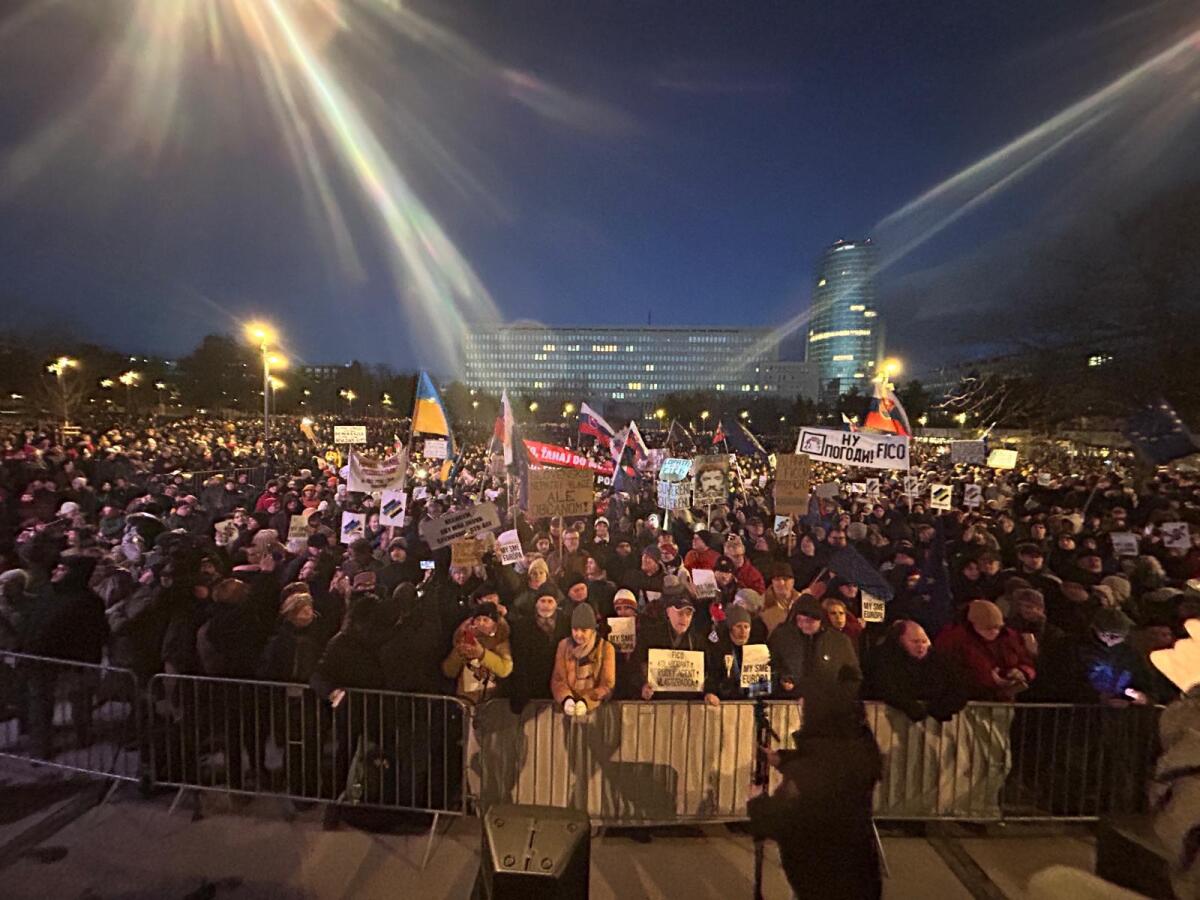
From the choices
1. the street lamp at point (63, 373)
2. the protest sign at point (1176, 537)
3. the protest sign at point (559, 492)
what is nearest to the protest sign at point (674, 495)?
the protest sign at point (559, 492)

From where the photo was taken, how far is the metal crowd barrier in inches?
176

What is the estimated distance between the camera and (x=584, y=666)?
4566mm

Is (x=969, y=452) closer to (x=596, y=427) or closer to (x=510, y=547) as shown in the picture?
(x=596, y=427)

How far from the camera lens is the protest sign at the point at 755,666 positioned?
4656 millimetres

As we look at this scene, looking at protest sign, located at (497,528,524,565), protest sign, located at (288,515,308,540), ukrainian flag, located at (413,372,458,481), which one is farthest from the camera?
ukrainian flag, located at (413,372,458,481)

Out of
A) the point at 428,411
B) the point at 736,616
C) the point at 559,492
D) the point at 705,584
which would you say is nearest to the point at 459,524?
the point at 559,492

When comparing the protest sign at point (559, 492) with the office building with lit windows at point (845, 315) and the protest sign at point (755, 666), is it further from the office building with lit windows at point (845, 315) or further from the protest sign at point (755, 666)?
the office building with lit windows at point (845, 315)

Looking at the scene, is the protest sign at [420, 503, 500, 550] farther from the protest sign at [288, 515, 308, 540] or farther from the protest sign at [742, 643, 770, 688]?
the protest sign at [742, 643, 770, 688]

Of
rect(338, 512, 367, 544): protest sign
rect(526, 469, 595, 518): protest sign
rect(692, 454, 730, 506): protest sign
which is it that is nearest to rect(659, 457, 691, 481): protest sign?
rect(692, 454, 730, 506): protest sign

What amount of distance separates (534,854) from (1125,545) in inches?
392

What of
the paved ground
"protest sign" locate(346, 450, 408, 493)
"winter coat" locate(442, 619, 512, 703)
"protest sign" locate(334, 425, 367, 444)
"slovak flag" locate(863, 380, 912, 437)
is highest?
"slovak flag" locate(863, 380, 912, 437)

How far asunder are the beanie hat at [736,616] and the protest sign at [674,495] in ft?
19.4

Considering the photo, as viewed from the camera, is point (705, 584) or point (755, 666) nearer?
point (755, 666)

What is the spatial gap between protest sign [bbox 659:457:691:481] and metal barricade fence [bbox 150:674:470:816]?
7.78 meters
